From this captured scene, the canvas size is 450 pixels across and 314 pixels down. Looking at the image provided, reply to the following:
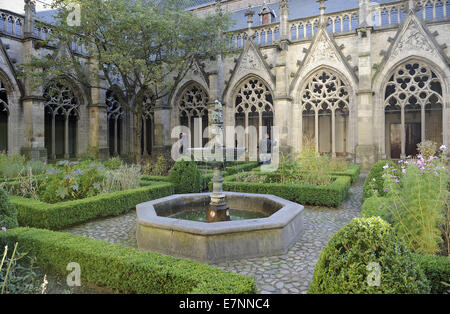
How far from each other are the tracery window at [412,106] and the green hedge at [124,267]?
37.1 feet

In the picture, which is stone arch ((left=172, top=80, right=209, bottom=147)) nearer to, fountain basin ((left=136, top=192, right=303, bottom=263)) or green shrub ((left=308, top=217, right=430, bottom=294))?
fountain basin ((left=136, top=192, right=303, bottom=263))

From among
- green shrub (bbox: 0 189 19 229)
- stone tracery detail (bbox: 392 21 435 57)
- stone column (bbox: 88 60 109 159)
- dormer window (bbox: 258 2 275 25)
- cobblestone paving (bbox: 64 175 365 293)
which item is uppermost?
dormer window (bbox: 258 2 275 25)

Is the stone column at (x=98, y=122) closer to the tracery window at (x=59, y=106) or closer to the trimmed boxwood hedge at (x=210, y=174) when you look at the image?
the tracery window at (x=59, y=106)

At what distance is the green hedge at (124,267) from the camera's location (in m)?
2.40

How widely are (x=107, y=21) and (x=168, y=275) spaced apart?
1027 centimetres

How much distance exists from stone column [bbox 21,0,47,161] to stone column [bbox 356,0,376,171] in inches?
523

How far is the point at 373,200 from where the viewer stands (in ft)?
14.5

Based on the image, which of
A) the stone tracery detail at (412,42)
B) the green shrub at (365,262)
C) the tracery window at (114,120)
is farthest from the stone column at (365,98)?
the tracery window at (114,120)

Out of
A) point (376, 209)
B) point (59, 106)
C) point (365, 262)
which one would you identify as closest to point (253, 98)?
point (59, 106)

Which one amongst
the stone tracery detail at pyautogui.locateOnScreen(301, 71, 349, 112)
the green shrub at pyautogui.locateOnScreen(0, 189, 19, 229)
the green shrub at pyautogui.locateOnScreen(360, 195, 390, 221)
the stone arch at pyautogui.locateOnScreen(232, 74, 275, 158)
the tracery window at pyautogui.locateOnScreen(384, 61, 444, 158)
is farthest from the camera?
the stone arch at pyautogui.locateOnScreen(232, 74, 275, 158)

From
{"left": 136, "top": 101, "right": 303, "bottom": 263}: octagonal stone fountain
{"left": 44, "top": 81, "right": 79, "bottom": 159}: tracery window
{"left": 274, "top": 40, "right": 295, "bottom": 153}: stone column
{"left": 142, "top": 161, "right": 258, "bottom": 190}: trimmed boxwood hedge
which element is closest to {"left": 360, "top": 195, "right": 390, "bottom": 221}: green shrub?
{"left": 136, "top": 101, "right": 303, "bottom": 263}: octagonal stone fountain

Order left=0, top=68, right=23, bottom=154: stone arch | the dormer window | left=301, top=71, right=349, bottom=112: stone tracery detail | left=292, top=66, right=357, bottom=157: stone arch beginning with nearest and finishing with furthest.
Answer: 1. left=0, top=68, right=23, bottom=154: stone arch
2. left=292, top=66, right=357, bottom=157: stone arch
3. left=301, top=71, right=349, bottom=112: stone tracery detail
4. the dormer window

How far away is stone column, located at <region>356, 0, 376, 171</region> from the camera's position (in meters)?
12.2
